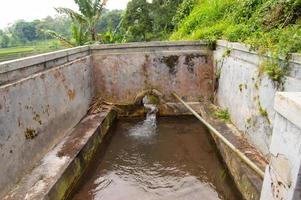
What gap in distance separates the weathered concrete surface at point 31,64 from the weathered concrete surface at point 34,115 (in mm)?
90

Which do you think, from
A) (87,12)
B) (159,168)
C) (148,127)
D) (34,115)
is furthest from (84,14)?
(159,168)

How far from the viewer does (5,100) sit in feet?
11.3

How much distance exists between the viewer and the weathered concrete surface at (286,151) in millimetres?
1760

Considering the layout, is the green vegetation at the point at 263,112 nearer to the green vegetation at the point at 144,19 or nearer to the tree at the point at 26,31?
the green vegetation at the point at 144,19

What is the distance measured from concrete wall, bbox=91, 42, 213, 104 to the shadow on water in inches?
42.6

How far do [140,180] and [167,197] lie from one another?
679 mm

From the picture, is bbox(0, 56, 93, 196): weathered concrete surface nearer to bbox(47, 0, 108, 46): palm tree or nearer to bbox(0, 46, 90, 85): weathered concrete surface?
bbox(0, 46, 90, 85): weathered concrete surface

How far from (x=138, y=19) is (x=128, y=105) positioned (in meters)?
13.5

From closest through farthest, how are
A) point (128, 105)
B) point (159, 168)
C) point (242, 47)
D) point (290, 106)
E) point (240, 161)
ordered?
point (290, 106)
point (240, 161)
point (242, 47)
point (159, 168)
point (128, 105)

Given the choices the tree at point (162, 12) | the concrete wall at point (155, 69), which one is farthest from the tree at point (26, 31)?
the concrete wall at point (155, 69)

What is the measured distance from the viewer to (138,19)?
19562 mm

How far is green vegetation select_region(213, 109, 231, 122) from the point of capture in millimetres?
5701

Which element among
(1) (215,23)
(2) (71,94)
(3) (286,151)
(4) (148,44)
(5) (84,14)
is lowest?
(2) (71,94)

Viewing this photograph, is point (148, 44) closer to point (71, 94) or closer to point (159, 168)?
point (71, 94)
